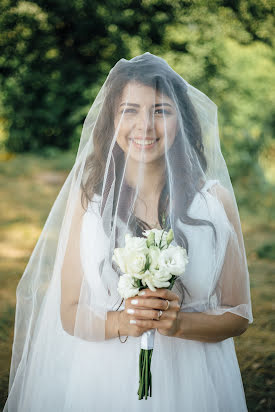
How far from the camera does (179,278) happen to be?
7.21 ft

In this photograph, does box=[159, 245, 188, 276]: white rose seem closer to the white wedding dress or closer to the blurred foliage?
the white wedding dress

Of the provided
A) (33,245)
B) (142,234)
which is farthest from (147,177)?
(33,245)

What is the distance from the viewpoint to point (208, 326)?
2.14 metres

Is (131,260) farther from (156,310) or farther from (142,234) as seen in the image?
(142,234)

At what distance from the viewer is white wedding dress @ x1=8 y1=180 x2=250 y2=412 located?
2172mm

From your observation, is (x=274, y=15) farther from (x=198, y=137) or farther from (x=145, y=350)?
(x=145, y=350)

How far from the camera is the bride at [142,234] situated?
2.16 metres

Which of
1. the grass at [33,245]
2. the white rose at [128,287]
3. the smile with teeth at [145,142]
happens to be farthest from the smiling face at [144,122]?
the grass at [33,245]

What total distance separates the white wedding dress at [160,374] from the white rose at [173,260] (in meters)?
0.36

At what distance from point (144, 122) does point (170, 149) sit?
18cm

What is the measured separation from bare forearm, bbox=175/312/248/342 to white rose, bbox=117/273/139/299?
282 mm

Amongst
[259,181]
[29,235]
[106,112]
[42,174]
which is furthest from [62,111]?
[106,112]

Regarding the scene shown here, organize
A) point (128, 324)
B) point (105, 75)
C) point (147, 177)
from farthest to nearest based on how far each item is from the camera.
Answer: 1. point (105, 75)
2. point (147, 177)
3. point (128, 324)

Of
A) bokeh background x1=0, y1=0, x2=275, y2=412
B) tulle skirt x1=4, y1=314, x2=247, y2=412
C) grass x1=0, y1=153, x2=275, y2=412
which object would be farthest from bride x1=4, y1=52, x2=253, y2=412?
bokeh background x1=0, y1=0, x2=275, y2=412
